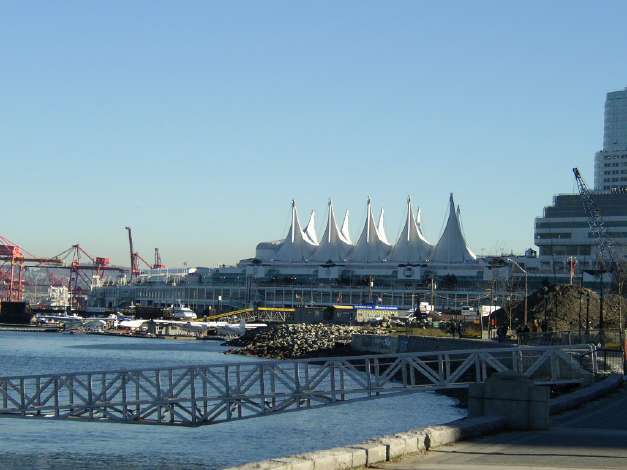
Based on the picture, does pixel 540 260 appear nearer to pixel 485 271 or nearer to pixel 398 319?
pixel 485 271

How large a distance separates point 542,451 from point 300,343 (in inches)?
3136

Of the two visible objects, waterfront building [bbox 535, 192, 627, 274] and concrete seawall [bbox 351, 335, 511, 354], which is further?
waterfront building [bbox 535, 192, 627, 274]

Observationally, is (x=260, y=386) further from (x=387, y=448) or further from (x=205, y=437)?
(x=387, y=448)

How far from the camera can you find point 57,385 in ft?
110

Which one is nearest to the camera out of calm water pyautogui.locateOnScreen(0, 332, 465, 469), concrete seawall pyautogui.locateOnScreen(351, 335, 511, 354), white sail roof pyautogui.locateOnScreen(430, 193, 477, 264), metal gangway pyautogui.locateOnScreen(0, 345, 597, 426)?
calm water pyautogui.locateOnScreen(0, 332, 465, 469)

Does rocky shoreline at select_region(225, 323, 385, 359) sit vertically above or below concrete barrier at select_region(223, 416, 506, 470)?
below

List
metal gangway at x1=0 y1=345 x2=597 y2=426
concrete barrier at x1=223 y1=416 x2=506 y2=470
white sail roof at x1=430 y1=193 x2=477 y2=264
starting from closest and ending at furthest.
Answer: concrete barrier at x1=223 y1=416 x2=506 y2=470 < metal gangway at x1=0 y1=345 x2=597 y2=426 < white sail roof at x1=430 y1=193 x2=477 y2=264

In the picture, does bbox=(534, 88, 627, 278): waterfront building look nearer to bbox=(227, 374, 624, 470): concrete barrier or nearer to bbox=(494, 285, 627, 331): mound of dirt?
bbox=(494, 285, 627, 331): mound of dirt

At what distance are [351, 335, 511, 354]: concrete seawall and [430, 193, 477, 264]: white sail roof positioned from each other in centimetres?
10122

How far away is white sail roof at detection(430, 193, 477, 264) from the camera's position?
194000 millimetres

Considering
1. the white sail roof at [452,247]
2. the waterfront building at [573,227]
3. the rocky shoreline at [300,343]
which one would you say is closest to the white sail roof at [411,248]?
the white sail roof at [452,247]

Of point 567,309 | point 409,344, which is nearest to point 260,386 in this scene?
point 409,344

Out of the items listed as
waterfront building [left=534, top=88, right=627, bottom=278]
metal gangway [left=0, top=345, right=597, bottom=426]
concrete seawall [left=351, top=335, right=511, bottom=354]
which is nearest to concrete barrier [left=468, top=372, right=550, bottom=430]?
metal gangway [left=0, top=345, right=597, bottom=426]

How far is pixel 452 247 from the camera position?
194750 mm
